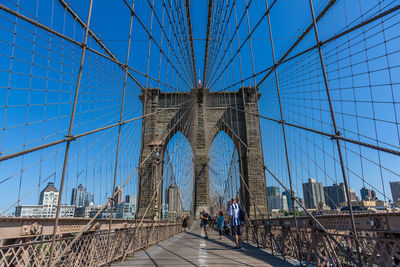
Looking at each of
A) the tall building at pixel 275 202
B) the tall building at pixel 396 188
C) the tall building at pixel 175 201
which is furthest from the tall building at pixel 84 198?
the tall building at pixel 275 202

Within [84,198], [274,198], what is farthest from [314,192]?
[84,198]

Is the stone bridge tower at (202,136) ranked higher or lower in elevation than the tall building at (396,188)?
higher

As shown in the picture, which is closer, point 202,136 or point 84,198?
point 84,198

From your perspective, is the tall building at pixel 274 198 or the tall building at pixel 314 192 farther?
the tall building at pixel 274 198

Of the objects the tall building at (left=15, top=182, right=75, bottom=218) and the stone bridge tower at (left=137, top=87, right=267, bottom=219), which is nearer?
the tall building at (left=15, top=182, right=75, bottom=218)

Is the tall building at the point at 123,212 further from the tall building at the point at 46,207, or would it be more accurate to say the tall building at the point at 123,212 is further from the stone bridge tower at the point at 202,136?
the stone bridge tower at the point at 202,136

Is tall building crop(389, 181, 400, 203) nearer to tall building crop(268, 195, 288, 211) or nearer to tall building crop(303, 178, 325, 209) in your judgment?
tall building crop(303, 178, 325, 209)

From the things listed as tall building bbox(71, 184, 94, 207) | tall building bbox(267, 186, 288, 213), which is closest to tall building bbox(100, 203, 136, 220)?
tall building bbox(71, 184, 94, 207)

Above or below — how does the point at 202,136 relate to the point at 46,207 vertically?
above

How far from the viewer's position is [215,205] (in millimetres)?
18656

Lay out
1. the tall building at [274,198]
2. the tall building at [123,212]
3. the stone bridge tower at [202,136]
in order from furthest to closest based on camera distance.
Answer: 1. the stone bridge tower at [202,136]
2. the tall building at [274,198]
3. the tall building at [123,212]

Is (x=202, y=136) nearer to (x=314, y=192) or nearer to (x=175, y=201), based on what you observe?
(x=175, y=201)

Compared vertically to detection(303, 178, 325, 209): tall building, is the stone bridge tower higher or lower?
higher

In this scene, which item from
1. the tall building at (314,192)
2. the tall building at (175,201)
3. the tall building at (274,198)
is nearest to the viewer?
the tall building at (314,192)
